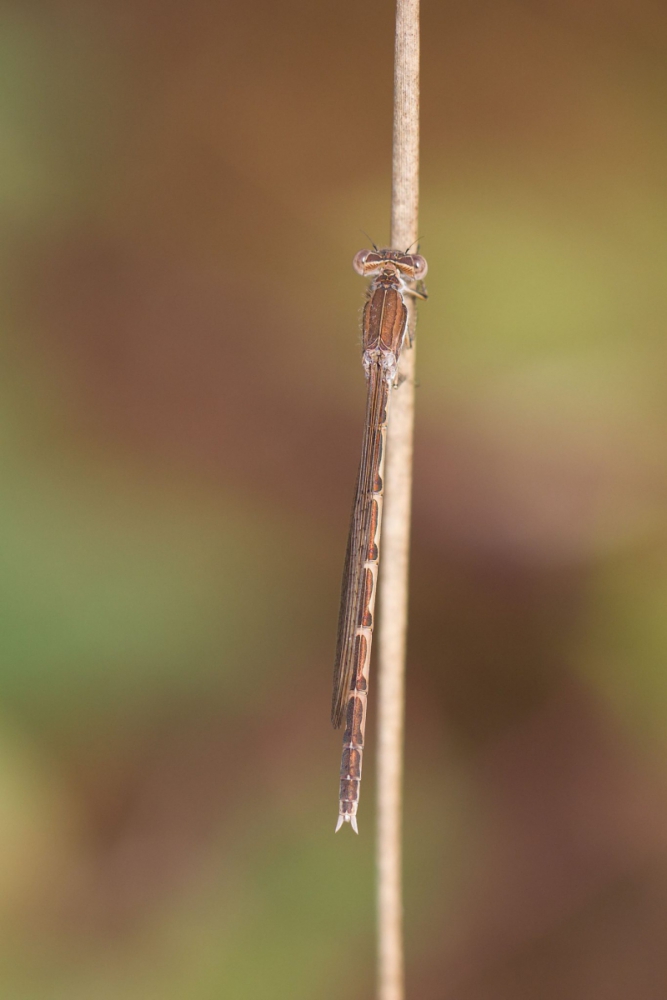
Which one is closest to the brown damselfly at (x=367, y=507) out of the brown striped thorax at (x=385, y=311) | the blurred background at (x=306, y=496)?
the brown striped thorax at (x=385, y=311)

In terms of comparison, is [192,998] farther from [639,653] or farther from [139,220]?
[139,220]

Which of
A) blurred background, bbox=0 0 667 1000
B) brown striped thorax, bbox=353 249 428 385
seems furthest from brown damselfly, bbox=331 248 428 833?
blurred background, bbox=0 0 667 1000

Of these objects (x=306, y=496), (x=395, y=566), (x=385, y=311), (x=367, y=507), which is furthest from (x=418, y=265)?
(x=306, y=496)

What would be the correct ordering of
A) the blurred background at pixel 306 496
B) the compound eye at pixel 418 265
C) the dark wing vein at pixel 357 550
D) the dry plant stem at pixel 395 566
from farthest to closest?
the blurred background at pixel 306 496 → the dark wing vein at pixel 357 550 → the compound eye at pixel 418 265 → the dry plant stem at pixel 395 566

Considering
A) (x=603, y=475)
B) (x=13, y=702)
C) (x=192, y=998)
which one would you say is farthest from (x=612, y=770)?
(x=13, y=702)

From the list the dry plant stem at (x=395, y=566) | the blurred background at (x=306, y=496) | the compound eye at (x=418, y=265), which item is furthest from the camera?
the blurred background at (x=306, y=496)

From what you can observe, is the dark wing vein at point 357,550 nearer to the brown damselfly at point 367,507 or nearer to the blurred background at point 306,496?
the brown damselfly at point 367,507
